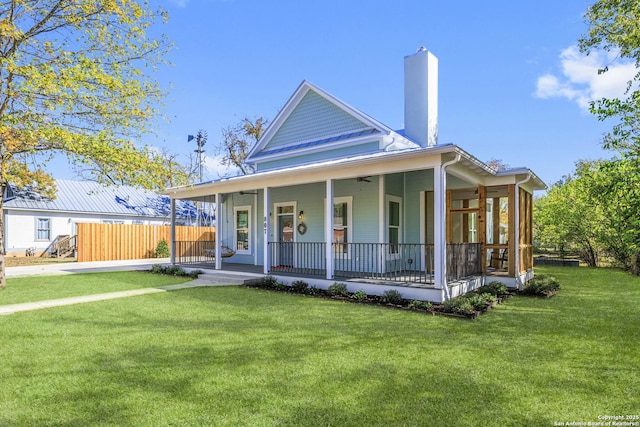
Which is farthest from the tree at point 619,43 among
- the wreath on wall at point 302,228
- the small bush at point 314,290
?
the wreath on wall at point 302,228

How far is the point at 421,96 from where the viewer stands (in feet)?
44.8

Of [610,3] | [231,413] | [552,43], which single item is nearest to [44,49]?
[231,413]

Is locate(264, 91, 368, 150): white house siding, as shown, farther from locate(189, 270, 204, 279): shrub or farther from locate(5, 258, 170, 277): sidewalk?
locate(5, 258, 170, 277): sidewalk

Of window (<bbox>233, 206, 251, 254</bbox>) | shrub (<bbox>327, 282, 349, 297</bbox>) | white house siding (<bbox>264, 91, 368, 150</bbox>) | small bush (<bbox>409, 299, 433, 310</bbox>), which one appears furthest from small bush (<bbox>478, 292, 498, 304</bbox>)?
window (<bbox>233, 206, 251, 254</bbox>)

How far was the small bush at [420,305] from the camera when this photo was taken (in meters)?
7.38

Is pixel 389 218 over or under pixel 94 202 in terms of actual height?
under

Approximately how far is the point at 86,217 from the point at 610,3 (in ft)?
94.4

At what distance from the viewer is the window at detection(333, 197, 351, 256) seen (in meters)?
11.6

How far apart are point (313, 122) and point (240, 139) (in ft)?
60.0

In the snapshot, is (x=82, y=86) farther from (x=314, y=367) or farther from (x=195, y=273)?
(x=314, y=367)

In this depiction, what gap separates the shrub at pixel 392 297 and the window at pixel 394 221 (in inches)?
110

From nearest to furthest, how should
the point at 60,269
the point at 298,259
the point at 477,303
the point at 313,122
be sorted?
the point at 477,303, the point at 298,259, the point at 313,122, the point at 60,269

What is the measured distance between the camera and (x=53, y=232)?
77.3 feet

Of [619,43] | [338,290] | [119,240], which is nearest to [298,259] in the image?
[338,290]
